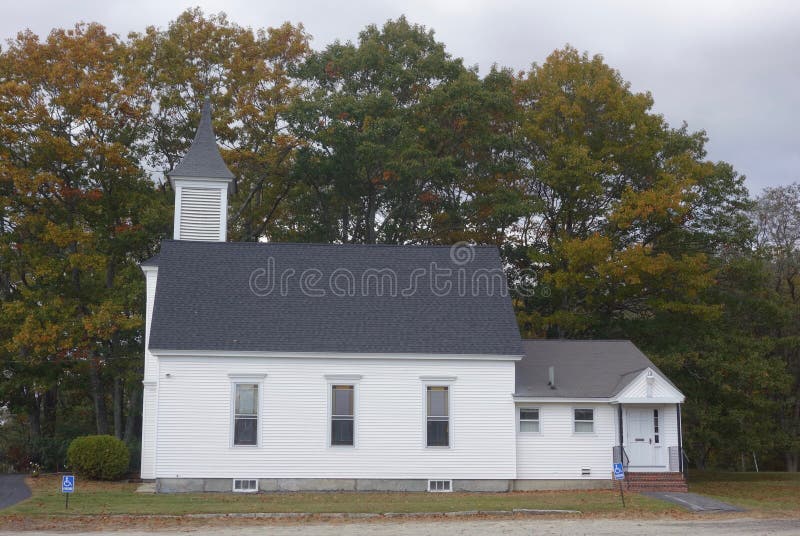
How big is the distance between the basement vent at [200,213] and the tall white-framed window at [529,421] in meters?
12.5

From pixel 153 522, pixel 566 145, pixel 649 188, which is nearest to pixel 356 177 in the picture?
pixel 566 145

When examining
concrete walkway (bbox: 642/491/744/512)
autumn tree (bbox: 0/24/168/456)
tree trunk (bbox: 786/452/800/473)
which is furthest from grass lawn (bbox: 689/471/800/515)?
autumn tree (bbox: 0/24/168/456)

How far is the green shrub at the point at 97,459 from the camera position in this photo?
2997cm

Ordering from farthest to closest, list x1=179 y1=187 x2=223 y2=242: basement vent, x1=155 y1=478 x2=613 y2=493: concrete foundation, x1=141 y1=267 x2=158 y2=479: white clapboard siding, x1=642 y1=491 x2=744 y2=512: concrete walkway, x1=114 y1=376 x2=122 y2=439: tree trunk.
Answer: x1=114 y1=376 x2=122 y2=439: tree trunk, x1=179 y1=187 x2=223 y2=242: basement vent, x1=141 y1=267 x2=158 y2=479: white clapboard siding, x1=155 y1=478 x2=613 y2=493: concrete foundation, x1=642 y1=491 x2=744 y2=512: concrete walkway

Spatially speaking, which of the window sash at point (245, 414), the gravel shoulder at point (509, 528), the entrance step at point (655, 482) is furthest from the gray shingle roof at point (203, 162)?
the entrance step at point (655, 482)

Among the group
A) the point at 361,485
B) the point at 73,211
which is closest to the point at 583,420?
the point at 361,485

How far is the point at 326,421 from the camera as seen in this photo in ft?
92.5

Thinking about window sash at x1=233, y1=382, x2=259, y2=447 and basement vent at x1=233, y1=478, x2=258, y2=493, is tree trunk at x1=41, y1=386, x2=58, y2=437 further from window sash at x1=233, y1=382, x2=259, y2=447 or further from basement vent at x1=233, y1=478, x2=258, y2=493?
basement vent at x1=233, y1=478, x2=258, y2=493

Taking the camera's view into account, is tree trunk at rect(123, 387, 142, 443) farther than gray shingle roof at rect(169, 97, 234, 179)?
Yes

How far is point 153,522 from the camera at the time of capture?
20594 mm

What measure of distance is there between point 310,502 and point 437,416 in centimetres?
568

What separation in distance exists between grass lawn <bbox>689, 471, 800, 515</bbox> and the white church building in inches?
118

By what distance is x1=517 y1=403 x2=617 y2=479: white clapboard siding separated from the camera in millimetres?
28750

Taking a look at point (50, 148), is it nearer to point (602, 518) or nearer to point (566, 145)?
point (566, 145)
